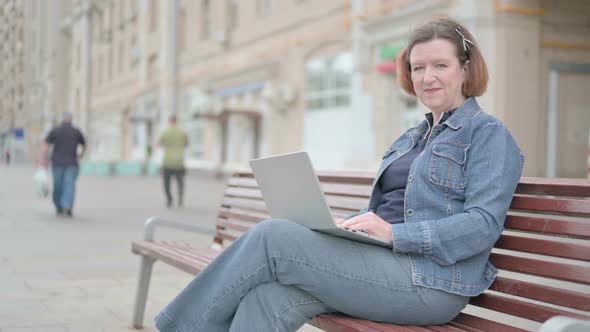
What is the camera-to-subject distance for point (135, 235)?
351 inches

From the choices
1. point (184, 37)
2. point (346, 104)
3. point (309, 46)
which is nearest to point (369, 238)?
point (346, 104)

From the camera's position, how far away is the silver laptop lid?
2.44 m

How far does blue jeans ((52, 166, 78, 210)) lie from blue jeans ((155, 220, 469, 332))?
953cm

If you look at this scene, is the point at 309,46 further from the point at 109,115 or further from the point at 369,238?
the point at 109,115

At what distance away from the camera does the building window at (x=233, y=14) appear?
27844 mm

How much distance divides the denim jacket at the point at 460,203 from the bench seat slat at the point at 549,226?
134mm

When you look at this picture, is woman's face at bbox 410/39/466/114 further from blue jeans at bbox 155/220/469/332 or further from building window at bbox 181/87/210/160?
building window at bbox 181/87/210/160

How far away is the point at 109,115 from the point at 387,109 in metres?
31.4

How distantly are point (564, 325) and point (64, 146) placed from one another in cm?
1119

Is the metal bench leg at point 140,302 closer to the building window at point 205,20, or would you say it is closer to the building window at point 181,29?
the building window at point 205,20

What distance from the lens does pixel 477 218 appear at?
2.41 meters

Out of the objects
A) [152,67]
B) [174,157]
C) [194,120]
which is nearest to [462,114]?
[174,157]

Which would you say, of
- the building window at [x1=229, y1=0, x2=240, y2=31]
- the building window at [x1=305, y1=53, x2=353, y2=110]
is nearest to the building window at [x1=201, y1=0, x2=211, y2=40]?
the building window at [x1=229, y1=0, x2=240, y2=31]

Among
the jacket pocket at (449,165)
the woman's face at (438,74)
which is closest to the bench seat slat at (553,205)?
the jacket pocket at (449,165)
